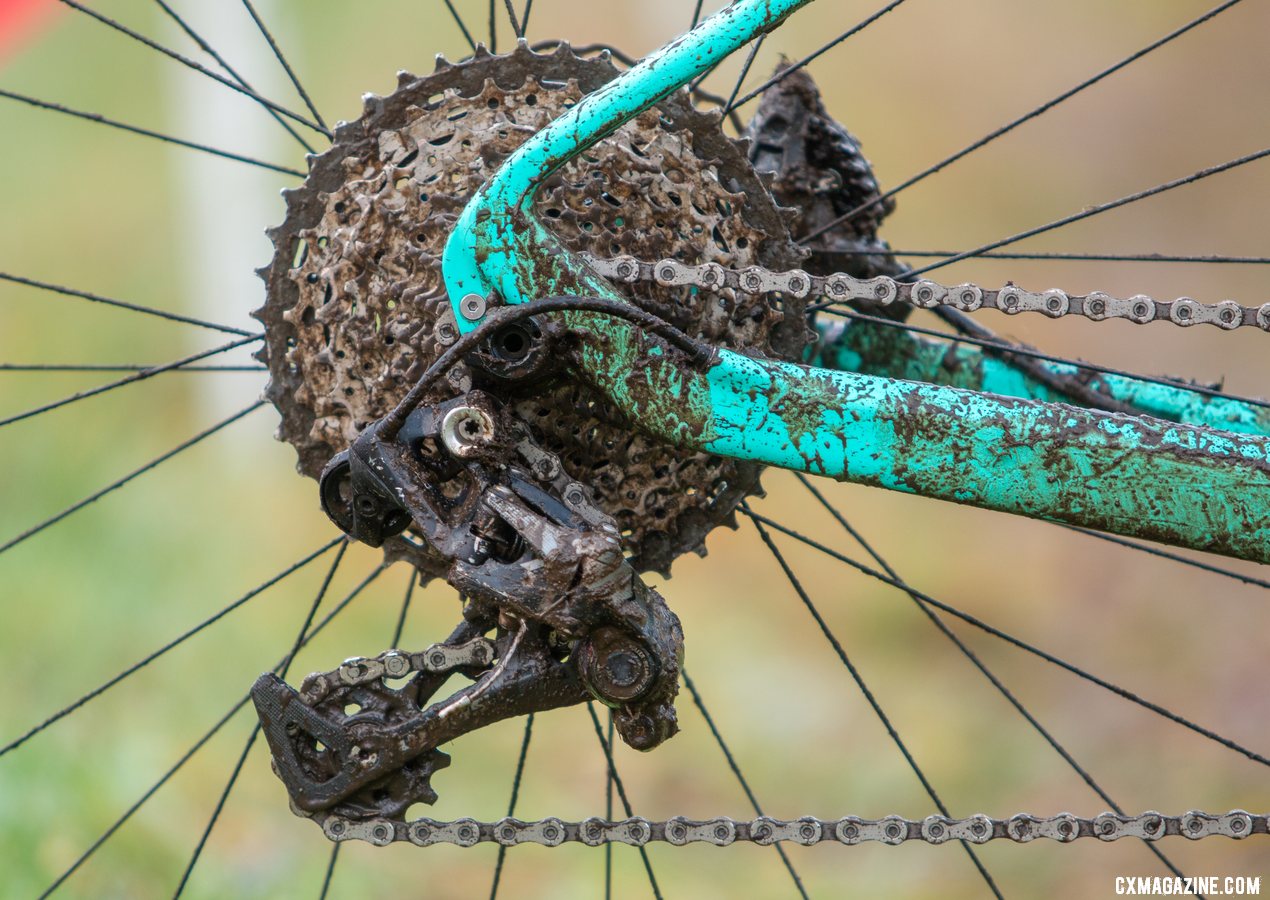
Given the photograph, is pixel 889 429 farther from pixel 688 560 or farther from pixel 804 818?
pixel 688 560

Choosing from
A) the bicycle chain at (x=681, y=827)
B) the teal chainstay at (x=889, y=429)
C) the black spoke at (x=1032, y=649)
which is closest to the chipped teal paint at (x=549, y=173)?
the teal chainstay at (x=889, y=429)

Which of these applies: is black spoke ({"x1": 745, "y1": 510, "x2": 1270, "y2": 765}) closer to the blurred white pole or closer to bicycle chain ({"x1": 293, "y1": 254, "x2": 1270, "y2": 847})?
bicycle chain ({"x1": 293, "y1": 254, "x2": 1270, "y2": 847})

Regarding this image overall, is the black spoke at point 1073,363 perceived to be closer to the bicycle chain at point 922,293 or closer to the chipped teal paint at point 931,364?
the chipped teal paint at point 931,364

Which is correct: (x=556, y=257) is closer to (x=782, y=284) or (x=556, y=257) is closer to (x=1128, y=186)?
(x=782, y=284)

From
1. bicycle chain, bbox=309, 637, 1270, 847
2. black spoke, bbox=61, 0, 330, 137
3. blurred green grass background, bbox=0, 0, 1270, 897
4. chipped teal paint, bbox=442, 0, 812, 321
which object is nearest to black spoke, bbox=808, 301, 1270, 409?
chipped teal paint, bbox=442, 0, 812, 321

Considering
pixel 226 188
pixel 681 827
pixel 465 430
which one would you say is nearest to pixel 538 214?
pixel 465 430
